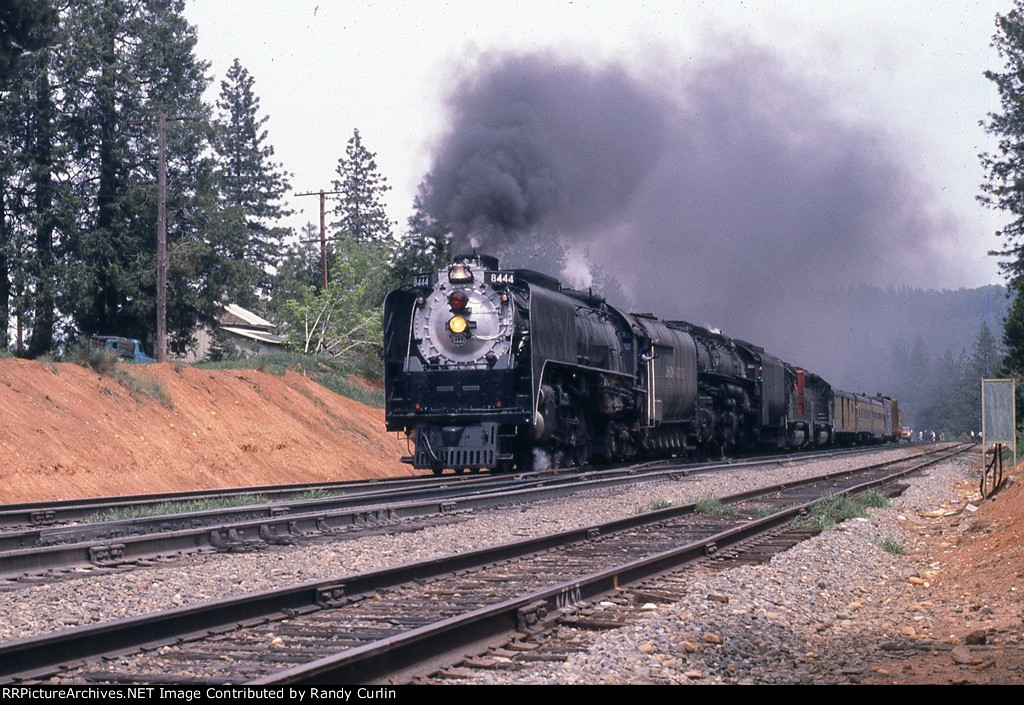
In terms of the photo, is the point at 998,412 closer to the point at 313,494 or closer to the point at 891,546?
the point at 891,546

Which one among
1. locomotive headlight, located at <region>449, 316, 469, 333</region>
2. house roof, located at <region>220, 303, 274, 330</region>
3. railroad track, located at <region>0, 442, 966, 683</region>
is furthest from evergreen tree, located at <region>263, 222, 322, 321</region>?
railroad track, located at <region>0, 442, 966, 683</region>

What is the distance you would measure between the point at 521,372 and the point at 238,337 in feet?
149

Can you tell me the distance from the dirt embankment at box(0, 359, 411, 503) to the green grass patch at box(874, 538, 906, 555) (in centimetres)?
1391

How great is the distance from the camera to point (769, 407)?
1405 inches

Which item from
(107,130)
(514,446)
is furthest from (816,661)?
(107,130)

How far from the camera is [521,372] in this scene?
19.1 m

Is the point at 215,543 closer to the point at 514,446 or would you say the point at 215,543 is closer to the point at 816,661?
the point at 816,661

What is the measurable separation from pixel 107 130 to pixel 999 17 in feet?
114

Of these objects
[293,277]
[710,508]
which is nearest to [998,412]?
[710,508]

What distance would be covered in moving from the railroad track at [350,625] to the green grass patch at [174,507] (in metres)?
5.22

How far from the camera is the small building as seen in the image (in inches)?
1900

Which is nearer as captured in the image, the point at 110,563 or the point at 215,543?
the point at 110,563

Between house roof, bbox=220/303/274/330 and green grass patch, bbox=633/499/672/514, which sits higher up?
house roof, bbox=220/303/274/330

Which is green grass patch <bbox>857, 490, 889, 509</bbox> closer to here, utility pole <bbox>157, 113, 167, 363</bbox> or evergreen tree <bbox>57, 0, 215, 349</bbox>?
utility pole <bbox>157, 113, 167, 363</bbox>
